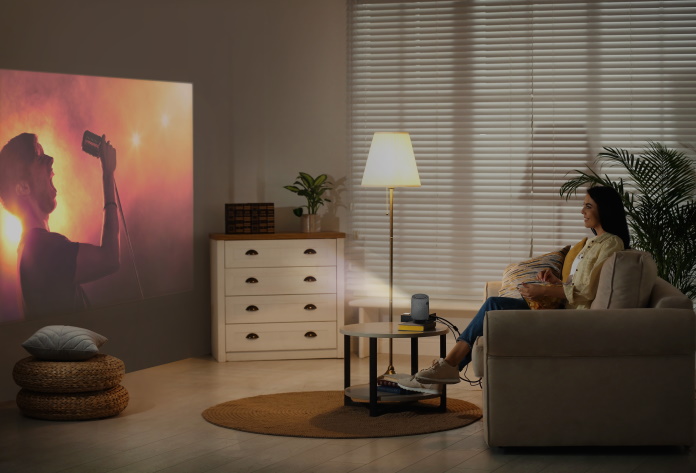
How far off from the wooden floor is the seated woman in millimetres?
317

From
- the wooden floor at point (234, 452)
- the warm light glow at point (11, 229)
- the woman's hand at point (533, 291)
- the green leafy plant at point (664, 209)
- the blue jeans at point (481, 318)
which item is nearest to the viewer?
the wooden floor at point (234, 452)

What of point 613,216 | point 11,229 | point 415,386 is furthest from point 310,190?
point 613,216

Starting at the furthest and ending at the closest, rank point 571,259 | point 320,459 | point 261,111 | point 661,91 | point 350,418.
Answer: point 261,111 → point 661,91 → point 571,259 → point 350,418 → point 320,459

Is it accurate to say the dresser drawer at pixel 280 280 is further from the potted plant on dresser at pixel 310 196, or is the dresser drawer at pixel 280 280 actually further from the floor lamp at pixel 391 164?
the floor lamp at pixel 391 164

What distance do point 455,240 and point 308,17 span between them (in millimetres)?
1927

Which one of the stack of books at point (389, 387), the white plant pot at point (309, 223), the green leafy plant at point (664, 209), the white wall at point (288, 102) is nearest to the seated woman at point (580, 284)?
the stack of books at point (389, 387)

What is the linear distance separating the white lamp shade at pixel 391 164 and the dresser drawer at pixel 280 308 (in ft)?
4.78

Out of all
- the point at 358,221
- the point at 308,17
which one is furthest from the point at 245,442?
the point at 308,17

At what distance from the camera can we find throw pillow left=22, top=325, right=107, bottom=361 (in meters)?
4.92

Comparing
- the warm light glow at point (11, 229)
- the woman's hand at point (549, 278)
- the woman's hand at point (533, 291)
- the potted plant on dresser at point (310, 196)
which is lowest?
the woman's hand at point (533, 291)

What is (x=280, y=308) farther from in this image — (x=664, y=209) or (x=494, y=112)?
(x=664, y=209)

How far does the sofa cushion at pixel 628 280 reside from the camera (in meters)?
4.26

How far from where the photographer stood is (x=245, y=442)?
14.4ft

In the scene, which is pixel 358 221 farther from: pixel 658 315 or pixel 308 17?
pixel 658 315
